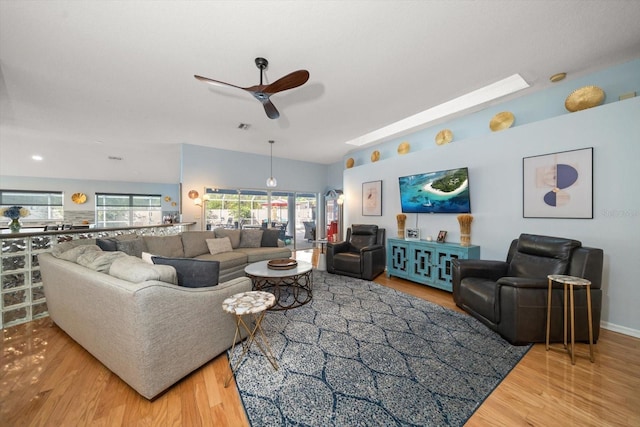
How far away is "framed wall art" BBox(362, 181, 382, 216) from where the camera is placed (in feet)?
16.6

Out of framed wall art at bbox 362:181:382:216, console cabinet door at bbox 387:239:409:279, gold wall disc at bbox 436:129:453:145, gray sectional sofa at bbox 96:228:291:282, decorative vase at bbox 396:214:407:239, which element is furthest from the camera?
framed wall art at bbox 362:181:382:216

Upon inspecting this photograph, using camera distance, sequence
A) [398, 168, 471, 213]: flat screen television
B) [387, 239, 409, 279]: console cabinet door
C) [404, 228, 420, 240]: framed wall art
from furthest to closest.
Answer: [404, 228, 420, 240]: framed wall art
[387, 239, 409, 279]: console cabinet door
[398, 168, 471, 213]: flat screen television

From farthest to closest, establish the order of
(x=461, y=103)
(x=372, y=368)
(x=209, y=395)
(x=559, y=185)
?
(x=461, y=103), (x=559, y=185), (x=372, y=368), (x=209, y=395)

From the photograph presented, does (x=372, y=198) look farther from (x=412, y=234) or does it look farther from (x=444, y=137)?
(x=444, y=137)

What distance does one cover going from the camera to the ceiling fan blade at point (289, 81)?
6.68ft

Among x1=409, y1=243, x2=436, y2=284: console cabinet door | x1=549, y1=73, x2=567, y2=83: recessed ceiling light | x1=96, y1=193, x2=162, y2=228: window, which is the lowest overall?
x1=409, y1=243, x2=436, y2=284: console cabinet door

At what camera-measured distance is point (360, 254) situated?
4.10m

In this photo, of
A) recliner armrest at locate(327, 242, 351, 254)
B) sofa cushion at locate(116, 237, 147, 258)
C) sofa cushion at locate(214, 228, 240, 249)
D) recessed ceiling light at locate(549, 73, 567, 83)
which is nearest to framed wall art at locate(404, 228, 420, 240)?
recliner armrest at locate(327, 242, 351, 254)

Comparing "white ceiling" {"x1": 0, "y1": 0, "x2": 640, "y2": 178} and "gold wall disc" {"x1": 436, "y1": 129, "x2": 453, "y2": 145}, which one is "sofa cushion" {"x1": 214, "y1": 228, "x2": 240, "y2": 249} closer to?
"white ceiling" {"x1": 0, "y1": 0, "x2": 640, "y2": 178}

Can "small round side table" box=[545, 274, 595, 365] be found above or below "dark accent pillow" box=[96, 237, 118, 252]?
below

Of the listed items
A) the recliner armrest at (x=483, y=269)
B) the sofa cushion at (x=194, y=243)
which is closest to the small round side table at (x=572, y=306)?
the recliner armrest at (x=483, y=269)

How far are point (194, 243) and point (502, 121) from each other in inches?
210

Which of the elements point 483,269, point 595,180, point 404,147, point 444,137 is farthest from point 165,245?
point 595,180

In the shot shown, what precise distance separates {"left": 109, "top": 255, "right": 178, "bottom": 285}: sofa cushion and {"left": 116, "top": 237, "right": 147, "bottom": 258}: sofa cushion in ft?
5.45
